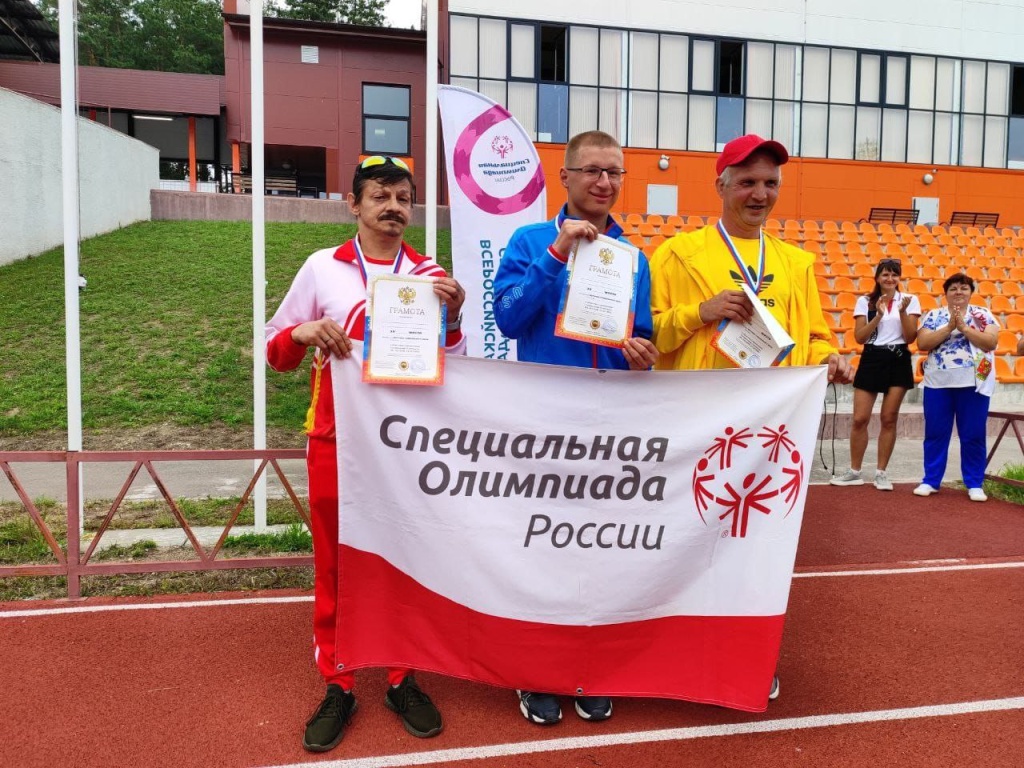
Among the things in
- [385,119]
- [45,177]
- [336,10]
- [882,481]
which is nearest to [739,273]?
[882,481]

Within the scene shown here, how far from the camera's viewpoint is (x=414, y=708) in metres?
3.11

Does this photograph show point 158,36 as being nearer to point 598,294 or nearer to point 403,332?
point 403,332

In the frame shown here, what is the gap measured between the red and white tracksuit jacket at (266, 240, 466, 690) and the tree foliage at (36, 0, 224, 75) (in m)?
51.6

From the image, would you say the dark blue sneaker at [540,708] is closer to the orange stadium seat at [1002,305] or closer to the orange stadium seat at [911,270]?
the orange stadium seat at [1002,305]

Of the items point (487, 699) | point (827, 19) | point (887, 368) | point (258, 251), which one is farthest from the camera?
point (827, 19)

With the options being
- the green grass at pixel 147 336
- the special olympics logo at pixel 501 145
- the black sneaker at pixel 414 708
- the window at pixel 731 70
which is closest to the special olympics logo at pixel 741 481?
the black sneaker at pixel 414 708

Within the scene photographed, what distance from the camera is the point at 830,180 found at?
25.1 metres

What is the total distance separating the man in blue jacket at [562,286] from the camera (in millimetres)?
2938

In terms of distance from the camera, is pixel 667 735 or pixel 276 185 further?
pixel 276 185

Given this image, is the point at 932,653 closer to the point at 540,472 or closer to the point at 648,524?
the point at 648,524

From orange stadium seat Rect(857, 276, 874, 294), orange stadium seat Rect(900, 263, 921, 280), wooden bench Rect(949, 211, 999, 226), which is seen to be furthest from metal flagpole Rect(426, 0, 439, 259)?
wooden bench Rect(949, 211, 999, 226)

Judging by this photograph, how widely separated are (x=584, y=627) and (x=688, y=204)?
22.8m

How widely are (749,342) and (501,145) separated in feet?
12.9

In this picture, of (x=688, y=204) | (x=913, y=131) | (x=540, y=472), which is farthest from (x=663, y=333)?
(x=913, y=131)
